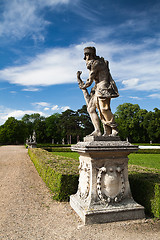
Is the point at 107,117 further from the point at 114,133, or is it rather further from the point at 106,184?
the point at 106,184

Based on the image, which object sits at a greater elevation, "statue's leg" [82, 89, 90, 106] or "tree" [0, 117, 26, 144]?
"tree" [0, 117, 26, 144]

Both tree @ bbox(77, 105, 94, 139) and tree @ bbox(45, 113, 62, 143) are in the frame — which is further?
tree @ bbox(45, 113, 62, 143)

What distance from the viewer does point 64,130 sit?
5331 cm

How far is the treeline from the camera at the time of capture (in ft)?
158

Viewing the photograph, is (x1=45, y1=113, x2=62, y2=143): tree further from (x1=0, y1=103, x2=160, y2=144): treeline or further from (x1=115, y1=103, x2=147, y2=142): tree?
(x1=115, y1=103, x2=147, y2=142): tree

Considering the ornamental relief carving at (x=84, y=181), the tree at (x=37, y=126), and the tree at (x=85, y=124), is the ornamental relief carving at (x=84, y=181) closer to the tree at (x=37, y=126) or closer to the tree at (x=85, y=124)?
the tree at (x=85, y=124)

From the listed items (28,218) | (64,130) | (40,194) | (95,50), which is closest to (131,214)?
(28,218)

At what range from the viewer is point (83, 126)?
4881 cm

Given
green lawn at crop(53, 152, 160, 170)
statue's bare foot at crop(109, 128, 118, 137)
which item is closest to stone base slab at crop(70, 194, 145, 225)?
statue's bare foot at crop(109, 128, 118, 137)

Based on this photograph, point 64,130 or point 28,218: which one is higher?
point 64,130

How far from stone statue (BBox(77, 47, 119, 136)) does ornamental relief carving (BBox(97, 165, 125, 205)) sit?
82 cm

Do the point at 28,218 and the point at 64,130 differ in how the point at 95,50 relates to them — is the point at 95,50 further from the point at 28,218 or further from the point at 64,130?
the point at 64,130

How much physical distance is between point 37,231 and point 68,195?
6.10 ft

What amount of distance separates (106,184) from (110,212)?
53 cm
